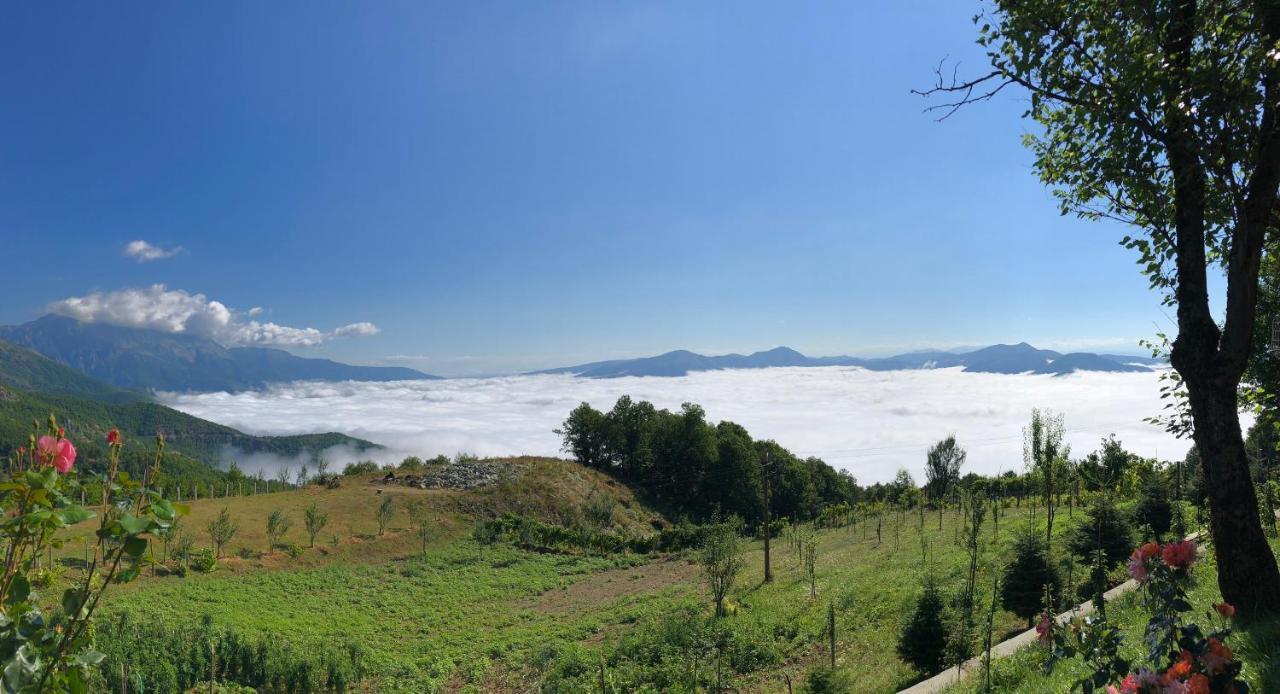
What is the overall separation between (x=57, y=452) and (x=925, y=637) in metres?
11.1

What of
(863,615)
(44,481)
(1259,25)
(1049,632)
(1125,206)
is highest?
(1259,25)

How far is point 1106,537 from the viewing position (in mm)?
11492

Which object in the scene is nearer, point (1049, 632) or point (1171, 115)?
point (1049, 632)

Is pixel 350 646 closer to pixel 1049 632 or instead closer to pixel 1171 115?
pixel 1049 632

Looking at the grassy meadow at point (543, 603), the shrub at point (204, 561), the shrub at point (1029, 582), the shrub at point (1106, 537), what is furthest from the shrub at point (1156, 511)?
the shrub at point (204, 561)

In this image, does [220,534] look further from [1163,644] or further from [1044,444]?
[1044,444]

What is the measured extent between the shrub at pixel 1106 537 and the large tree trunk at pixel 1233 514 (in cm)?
730

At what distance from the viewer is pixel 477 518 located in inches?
1657

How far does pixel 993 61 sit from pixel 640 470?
2470 inches

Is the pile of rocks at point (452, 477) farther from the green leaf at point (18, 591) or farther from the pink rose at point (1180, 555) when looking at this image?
the pink rose at point (1180, 555)

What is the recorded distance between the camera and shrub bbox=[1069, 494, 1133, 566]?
11328mm

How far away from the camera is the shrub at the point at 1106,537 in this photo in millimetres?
11328

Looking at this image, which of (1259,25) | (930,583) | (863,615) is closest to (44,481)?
(1259,25)

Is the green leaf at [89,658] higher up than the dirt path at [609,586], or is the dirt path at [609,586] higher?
the green leaf at [89,658]
